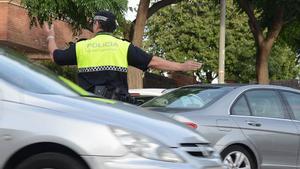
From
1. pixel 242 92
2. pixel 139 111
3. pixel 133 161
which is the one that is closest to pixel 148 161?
pixel 133 161

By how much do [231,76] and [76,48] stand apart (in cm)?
3904

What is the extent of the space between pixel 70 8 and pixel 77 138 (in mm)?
13061

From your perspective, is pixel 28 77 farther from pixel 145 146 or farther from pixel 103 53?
pixel 103 53

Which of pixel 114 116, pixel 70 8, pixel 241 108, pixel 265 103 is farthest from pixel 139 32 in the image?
pixel 114 116

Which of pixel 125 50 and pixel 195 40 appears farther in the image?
pixel 195 40

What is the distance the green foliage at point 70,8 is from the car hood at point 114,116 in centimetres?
1155

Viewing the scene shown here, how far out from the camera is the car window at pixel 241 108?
886cm

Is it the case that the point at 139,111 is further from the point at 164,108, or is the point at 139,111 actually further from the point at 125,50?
the point at 164,108

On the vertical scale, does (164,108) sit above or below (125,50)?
below

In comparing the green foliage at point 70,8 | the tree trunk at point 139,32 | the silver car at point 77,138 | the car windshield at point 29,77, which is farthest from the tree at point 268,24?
the silver car at point 77,138

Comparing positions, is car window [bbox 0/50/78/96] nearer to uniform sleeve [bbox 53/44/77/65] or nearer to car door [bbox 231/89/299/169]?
uniform sleeve [bbox 53/44/77/65]

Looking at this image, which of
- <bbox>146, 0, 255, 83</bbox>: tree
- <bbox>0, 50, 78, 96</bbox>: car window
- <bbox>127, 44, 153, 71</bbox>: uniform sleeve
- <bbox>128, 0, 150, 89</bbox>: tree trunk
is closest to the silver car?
<bbox>0, 50, 78, 96</bbox>: car window

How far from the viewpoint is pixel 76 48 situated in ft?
23.6

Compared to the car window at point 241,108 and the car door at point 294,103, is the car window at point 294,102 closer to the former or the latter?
the car door at point 294,103
